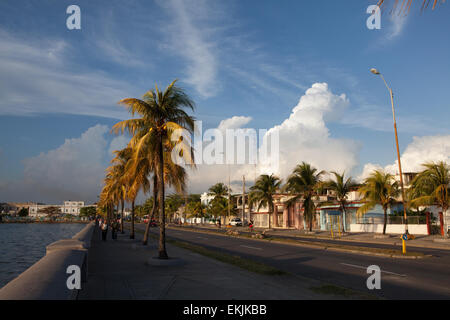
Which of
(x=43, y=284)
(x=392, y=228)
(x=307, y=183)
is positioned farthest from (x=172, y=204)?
(x=43, y=284)

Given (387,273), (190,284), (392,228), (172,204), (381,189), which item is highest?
(381,189)

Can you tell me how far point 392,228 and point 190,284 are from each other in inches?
1301

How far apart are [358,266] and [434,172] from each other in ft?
56.0

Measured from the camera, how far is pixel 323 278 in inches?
467

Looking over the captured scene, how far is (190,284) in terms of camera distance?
31.3ft

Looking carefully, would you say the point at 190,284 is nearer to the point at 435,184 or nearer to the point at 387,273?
the point at 387,273

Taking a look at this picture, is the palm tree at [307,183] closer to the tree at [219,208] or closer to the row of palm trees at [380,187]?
the row of palm trees at [380,187]

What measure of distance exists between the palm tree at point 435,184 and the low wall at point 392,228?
7.35 m

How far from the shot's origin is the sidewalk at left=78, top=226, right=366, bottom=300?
324 inches

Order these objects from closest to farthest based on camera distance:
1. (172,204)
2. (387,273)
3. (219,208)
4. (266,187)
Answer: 1. (387,273)
2. (266,187)
3. (219,208)
4. (172,204)
